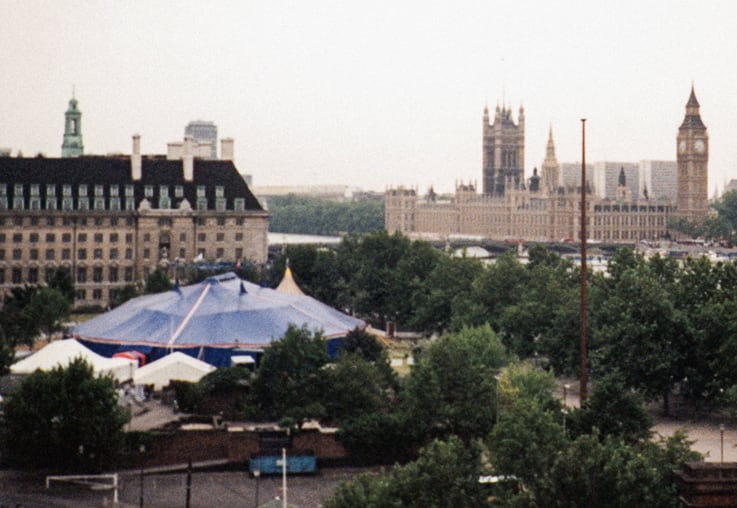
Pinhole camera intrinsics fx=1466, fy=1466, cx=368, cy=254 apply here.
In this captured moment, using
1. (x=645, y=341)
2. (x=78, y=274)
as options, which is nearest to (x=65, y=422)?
(x=645, y=341)

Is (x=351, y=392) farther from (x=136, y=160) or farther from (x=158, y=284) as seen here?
(x=136, y=160)

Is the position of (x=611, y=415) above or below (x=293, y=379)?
above

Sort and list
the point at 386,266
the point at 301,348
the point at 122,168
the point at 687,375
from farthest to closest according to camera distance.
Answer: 1. the point at 122,168
2. the point at 386,266
3. the point at 687,375
4. the point at 301,348

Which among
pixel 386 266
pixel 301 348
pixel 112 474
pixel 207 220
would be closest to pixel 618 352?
pixel 301 348

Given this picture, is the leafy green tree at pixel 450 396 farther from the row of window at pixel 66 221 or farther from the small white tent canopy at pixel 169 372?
the row of window at pixel 66 221

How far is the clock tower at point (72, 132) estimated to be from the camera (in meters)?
128

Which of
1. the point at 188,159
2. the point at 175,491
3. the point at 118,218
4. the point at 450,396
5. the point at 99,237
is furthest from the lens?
the point at 188,159

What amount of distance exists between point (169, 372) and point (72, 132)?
83.3 meters

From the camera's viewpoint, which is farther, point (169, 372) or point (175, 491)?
point (169, 372)

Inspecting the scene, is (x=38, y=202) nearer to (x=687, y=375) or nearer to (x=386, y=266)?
(x=386, y=266)

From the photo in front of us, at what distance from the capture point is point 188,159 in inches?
4099

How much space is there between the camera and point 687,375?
56062mm

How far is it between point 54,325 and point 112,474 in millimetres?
33752

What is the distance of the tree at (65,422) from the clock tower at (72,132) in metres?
85.5
